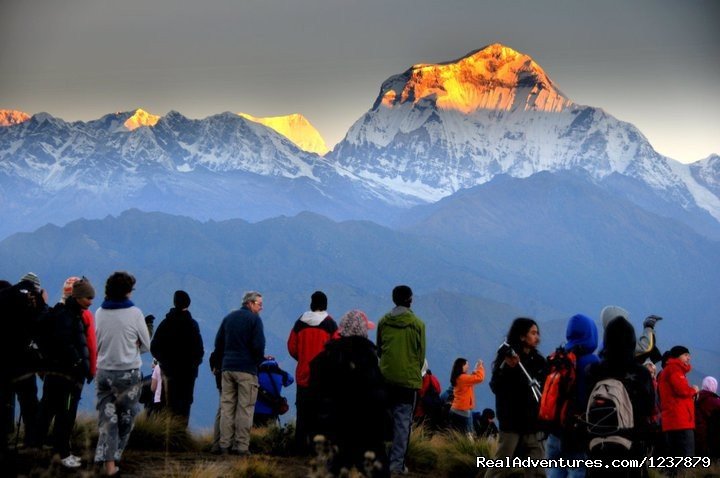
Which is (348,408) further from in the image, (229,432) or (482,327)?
(482,327)

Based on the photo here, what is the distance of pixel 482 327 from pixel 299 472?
191581mm

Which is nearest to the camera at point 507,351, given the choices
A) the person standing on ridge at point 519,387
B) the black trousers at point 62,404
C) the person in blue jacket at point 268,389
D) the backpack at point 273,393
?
the person standing on ridge at point 519,387

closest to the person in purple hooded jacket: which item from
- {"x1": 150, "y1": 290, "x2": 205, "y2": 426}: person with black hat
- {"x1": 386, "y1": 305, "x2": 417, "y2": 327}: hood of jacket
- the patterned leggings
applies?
{"x1": 386, "y1": 305, "x2": 417, "y2": 327}: hood of jacket

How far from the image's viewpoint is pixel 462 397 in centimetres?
1366

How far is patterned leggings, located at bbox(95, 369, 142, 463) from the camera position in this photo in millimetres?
8414

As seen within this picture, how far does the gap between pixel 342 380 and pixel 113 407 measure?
88.7 inches

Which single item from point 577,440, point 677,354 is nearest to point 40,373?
point 577,440

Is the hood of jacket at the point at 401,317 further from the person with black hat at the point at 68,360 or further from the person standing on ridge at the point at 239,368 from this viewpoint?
the person with black hat at the point at 68,360

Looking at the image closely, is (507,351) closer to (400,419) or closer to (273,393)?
(400,419)

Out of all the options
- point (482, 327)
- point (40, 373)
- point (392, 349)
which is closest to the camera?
point (40, 373)

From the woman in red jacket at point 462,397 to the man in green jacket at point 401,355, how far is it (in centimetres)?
352

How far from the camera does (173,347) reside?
468 inches

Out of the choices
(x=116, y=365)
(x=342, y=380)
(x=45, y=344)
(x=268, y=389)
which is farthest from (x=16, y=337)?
(x=268, y=389)

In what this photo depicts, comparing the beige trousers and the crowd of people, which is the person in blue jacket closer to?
the crowd of people
